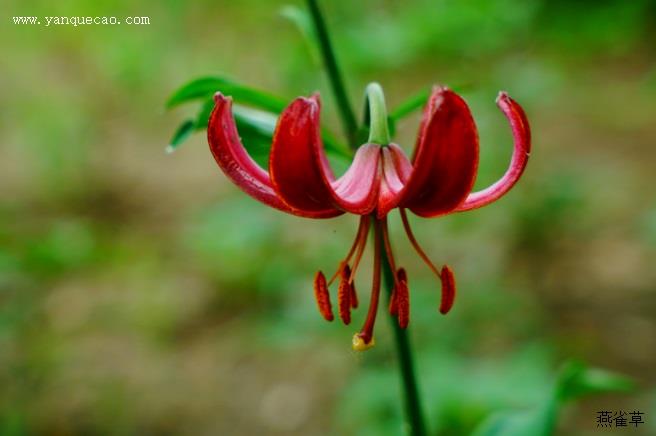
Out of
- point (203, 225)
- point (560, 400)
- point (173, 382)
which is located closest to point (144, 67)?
point (203, 225)

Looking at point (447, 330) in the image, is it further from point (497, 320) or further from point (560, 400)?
point (560, 400)

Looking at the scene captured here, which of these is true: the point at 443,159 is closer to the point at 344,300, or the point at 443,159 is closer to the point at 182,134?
the point at 344,300

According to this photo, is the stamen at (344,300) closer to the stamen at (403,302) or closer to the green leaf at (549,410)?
the stamen at (403,302)

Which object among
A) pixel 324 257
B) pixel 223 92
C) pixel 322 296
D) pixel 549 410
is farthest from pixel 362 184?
pixel 324 257

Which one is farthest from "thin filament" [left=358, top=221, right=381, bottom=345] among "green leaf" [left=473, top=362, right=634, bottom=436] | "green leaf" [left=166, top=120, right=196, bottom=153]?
"green leaf" [left=473, top=362, right=634, bottom=436]

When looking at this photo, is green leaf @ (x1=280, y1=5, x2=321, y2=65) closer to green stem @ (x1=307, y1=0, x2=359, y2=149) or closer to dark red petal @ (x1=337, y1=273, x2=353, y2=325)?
green stem @ (x1=307, y1=0, x2=359, y2=149)

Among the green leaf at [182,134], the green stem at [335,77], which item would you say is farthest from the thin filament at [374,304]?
the green leaf at [182,134]
